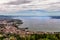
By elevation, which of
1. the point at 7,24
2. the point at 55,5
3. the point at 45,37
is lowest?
the point at 45,37

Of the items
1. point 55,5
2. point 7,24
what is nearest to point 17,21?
point 7,24

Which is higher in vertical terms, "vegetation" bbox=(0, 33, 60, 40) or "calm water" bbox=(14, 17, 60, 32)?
"calm water" bbox=(14, 17, 60, 32)

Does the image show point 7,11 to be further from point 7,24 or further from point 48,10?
point 48,10

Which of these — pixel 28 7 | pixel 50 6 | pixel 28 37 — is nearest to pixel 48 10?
pixel 50 6

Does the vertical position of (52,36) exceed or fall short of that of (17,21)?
it falls short

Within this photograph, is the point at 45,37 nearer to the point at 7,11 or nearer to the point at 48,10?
the point at 48,10

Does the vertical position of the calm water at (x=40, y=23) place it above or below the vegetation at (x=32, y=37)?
above
